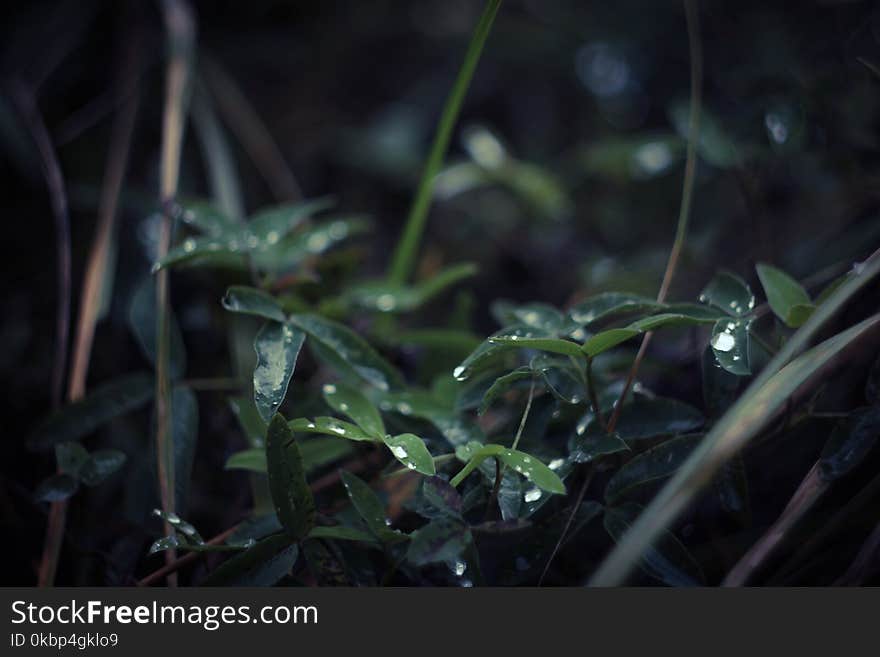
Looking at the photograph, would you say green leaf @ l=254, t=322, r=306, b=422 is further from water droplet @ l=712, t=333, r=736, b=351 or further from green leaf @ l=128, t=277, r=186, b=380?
water droplet @ l=712, t=333, r=736, b=351

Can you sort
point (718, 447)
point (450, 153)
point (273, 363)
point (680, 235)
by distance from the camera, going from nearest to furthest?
1. point (718, 447)
2. point (273, 363)
3. point (680, 235)
4. point (450, 153)

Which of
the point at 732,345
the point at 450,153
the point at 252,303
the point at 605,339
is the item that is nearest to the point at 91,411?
the point at 252,303

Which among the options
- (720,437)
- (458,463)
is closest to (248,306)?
(458,463)

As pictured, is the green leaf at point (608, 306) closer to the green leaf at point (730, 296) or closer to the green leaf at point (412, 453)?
the green leaf at point (730, 296)

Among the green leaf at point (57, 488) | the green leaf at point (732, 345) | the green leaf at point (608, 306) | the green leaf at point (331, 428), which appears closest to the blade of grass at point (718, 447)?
the green leaf at point (732, 345)

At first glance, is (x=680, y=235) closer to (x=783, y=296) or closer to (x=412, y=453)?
(x=783, y=296)

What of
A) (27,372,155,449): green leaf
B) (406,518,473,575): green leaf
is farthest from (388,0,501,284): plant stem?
(406,518,473,575): green leaf

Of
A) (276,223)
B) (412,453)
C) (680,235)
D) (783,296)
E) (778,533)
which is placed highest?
(276,223)
